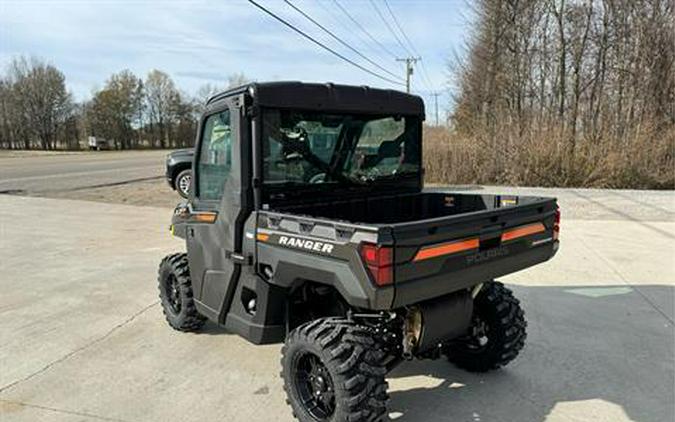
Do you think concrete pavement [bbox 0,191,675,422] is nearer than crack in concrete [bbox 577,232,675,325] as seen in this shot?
Yes

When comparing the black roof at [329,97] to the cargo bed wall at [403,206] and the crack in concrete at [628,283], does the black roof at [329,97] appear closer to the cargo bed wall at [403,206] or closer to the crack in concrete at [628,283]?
the cargo bed wall at [403,206]

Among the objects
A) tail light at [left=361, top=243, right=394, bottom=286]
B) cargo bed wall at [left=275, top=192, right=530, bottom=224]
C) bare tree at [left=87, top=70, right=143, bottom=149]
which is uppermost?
bare tree at [left=87, top=70, right=143, bottom=149]

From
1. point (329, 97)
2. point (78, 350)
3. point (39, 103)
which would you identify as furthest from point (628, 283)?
point (39, 103)

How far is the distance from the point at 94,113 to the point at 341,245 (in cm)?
6992

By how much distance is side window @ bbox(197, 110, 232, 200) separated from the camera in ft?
11.1

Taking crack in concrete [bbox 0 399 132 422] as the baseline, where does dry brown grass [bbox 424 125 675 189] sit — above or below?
above

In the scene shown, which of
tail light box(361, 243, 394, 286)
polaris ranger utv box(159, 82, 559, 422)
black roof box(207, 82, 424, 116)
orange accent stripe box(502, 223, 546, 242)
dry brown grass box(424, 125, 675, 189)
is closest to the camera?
tail light box(361, 243, 394, 286)

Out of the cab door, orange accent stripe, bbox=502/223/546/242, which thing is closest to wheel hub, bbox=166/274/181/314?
the cab door

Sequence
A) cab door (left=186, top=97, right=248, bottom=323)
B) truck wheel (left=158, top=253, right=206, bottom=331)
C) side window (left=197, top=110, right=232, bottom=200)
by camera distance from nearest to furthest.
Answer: cab door (left=186, top=97, right=248, bottom=323), side window (left=197, top=110, right=232, bottom=200), truck wheel (left=158, top=253, right=206, bottom=331)

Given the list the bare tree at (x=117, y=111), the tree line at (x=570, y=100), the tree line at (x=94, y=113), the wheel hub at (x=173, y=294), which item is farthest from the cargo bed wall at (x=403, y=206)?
the bare tree at (x=117, y=111)

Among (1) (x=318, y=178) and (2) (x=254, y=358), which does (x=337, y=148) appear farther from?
(2) (x=254, y=358)

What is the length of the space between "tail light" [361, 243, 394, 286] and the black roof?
49.8 inches

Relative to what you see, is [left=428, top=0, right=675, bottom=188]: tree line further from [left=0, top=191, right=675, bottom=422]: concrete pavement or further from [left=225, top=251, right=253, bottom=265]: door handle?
[left=225, top=251, right=253, bottom=265]: door handle

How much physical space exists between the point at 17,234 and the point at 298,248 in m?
8.18
